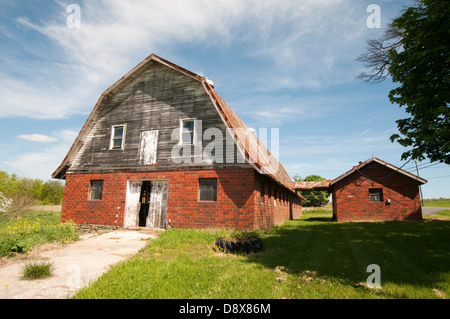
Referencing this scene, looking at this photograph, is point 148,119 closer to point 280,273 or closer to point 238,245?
point 238,245

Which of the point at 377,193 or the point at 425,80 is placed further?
the point at 377,193

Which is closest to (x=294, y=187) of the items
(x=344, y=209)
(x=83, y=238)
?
(x=344, y=209)

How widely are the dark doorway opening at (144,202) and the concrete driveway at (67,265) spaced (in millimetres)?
3364

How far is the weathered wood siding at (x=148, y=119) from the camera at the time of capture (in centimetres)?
1256

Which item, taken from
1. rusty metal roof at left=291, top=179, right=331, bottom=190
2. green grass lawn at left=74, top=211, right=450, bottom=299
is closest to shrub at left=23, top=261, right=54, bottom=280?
green grass lawn at left=74, top=211, right=450, bottom=299

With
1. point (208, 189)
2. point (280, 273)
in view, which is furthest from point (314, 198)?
point (280, 273)

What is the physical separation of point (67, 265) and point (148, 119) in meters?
9.14

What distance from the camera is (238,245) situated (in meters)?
7.61

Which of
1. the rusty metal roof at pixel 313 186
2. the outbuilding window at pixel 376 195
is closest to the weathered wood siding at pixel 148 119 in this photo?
the outbuilding window at pixel 376 195

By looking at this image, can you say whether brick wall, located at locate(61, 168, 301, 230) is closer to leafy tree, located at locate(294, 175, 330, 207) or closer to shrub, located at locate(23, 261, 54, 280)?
shrub, located at locate(23, 261, 54, 280)

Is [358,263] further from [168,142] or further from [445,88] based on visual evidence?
[168,142]

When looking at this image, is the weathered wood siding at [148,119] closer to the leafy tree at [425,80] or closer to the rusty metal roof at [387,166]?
the leafy tree at [425,80]

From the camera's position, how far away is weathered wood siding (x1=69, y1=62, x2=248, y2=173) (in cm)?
1256

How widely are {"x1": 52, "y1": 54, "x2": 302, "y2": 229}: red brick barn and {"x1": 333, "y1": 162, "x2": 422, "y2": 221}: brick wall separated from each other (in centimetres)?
800
